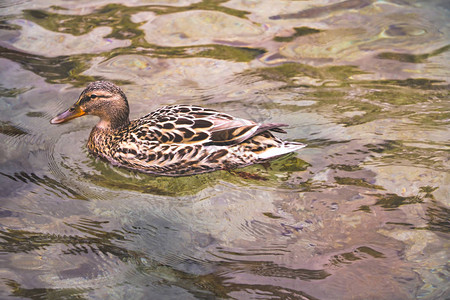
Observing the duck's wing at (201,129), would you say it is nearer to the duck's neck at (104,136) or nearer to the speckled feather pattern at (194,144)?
the speckled feather pattern at (194,144)

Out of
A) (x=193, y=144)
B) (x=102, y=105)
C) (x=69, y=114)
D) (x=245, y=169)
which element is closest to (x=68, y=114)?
(x=69, y=114)

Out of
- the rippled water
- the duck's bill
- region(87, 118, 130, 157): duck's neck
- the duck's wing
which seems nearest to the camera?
the rippled water

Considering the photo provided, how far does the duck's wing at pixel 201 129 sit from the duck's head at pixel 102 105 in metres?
0.68

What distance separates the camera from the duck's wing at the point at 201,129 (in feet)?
20.2

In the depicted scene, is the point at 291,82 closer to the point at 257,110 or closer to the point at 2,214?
the point at 257,110

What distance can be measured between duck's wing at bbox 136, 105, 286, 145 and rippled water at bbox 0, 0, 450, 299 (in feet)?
1.45

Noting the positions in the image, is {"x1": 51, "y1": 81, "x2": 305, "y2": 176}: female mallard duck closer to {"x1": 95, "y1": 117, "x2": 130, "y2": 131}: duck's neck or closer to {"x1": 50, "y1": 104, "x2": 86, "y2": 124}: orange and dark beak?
{"x1": 95, "y1": 117, "x2": 130, "y2": 131}: duck's neck

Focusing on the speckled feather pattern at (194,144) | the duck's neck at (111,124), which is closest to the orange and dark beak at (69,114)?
the duck's neck at (111,124)

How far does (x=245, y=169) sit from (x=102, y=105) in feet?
6.51

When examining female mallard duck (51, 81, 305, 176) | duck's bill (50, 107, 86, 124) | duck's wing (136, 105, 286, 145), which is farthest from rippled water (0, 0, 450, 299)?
duck's wing (136, 105, 286, 145)

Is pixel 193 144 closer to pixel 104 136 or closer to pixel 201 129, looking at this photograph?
pixel 201 129

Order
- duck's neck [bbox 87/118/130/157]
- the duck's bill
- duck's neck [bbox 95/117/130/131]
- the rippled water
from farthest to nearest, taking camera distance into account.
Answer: duck's neck [bbox 95/117/130/131] → the duck's bill → duck's neck [bbox 87/118/130/157] → the rippled water

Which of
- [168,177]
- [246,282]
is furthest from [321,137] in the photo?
[246,282]

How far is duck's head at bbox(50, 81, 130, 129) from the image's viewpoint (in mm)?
6641
